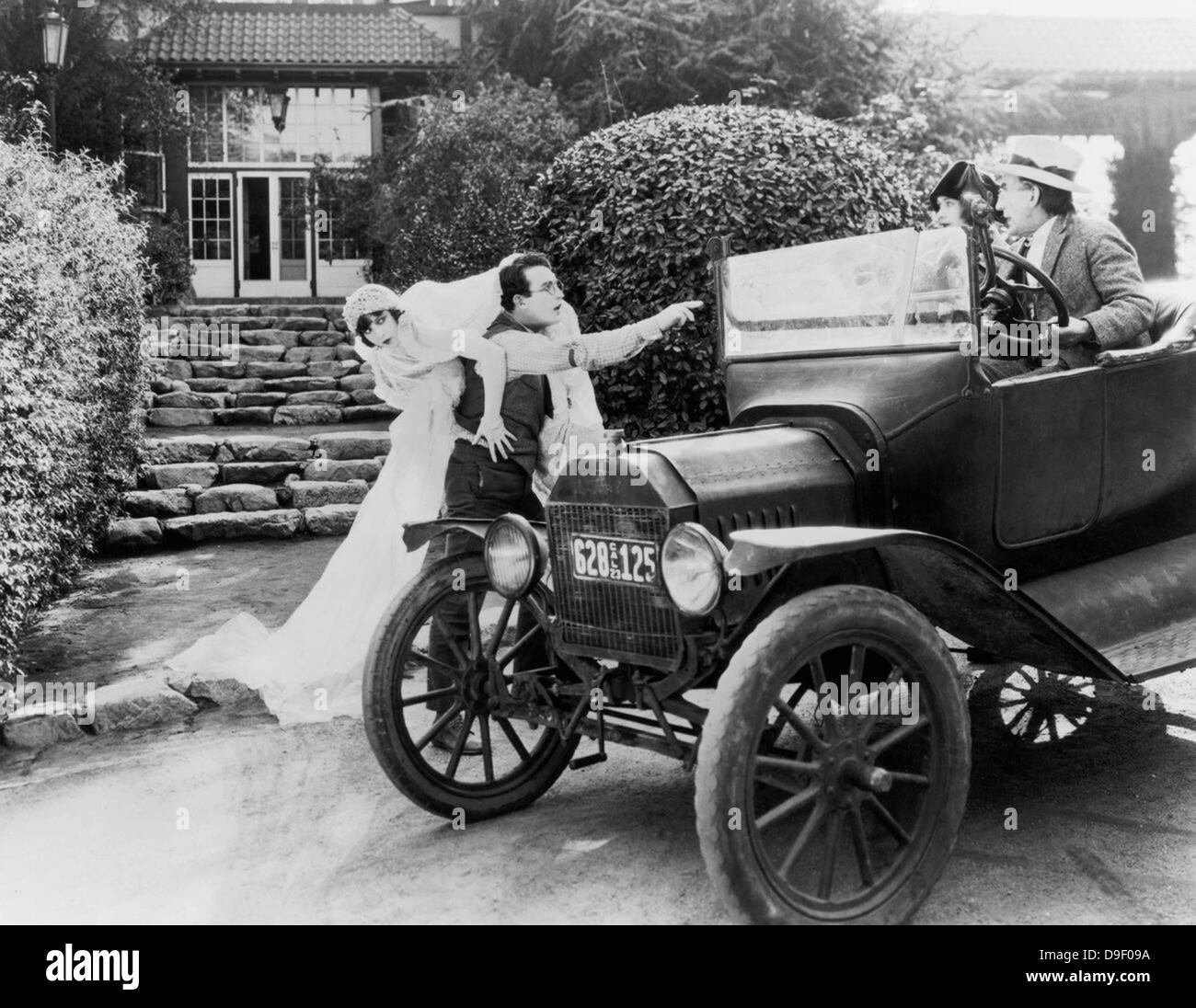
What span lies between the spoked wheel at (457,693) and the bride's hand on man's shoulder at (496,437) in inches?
31.3

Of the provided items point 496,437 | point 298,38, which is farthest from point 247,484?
point 298,38

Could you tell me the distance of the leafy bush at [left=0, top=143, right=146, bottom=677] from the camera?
559 centimetres

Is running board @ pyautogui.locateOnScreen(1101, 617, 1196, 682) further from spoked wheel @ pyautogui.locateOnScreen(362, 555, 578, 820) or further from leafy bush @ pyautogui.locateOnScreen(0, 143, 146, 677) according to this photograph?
leafy bush @ pyautogui.locateOnScreen(0, 143, 146, 677)

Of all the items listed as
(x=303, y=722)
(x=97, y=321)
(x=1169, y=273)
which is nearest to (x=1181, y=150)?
(x=1169, y=273)

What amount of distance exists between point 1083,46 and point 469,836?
72.8 feet

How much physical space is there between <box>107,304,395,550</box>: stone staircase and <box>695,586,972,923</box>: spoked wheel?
19.9 ft

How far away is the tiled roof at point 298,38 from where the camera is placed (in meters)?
19.9

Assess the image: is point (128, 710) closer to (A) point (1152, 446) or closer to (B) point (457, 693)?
(B) point (457, 693)

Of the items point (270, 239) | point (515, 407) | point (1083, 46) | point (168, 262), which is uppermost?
point (1083, 46)

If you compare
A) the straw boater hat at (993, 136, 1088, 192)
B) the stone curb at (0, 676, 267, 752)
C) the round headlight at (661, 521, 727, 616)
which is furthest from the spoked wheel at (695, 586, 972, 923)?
the stone curb at (0, 676, 267, 752)

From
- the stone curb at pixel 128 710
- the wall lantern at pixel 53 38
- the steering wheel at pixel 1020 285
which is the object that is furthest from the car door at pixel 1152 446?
the wall lantern at pixel 53 38

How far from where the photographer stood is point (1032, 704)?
16.7 ft

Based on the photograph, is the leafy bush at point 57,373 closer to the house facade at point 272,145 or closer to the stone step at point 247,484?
the stone step at point 247,484
